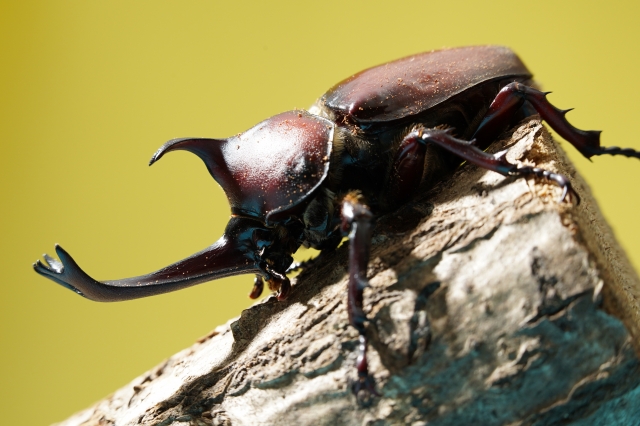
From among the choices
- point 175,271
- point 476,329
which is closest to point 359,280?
point 476,329

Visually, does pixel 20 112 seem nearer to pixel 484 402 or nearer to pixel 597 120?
pixel 484 402

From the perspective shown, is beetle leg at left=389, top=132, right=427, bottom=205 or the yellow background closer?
beetle leg at left=389, top=132, right=427, bottom=205

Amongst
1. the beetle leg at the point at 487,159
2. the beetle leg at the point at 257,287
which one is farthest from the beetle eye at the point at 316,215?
the beetle leg at the point at 257,287

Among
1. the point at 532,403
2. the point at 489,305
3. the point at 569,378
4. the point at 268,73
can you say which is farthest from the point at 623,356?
the point at 268,73

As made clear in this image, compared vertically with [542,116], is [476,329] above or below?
below

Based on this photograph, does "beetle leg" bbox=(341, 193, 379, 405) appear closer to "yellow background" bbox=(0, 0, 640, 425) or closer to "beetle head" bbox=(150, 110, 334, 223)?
"beetle head" bbox=(150, 110, 334, 223)

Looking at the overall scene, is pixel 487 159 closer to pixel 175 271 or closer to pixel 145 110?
pixel 175 271

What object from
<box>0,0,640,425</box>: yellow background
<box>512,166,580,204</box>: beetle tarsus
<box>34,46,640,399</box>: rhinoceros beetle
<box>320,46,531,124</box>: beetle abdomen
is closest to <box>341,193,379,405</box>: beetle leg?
<box>34,46,640,399</box>: rhinoceros beetle
